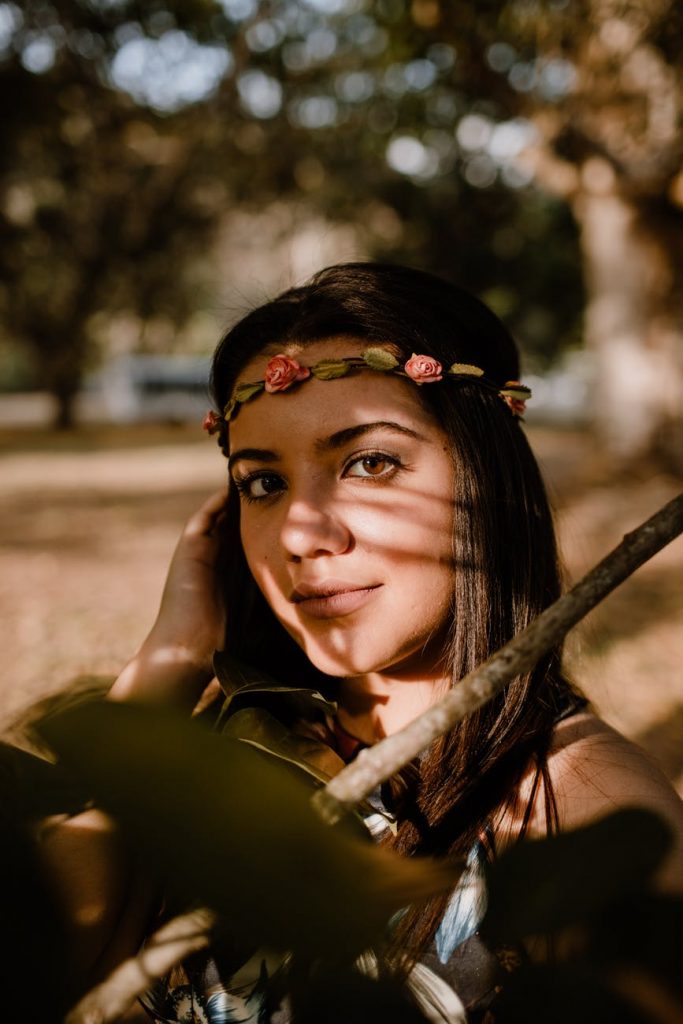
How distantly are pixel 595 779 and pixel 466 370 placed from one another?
722mm

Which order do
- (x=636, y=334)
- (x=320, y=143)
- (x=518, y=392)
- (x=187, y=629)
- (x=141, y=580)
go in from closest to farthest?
(x=518, y=392) → (x=187, y=629) → (x=141, y=580) → (x=636, y=334) → (x=320, y=143)

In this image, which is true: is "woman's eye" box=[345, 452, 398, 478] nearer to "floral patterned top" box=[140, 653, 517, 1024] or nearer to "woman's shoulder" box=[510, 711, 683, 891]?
"floral patterned top" box=[140, 653, 517, 1024]

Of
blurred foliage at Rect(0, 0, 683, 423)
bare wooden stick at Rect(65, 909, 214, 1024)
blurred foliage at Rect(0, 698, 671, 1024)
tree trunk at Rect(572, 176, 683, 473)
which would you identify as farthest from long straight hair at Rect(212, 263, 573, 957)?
tree trunk at Rect(572, 176, 683, 473)

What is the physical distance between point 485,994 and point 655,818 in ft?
2.69

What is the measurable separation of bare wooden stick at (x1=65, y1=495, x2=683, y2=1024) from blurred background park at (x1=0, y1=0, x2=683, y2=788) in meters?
1.37

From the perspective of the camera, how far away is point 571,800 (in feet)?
3.81

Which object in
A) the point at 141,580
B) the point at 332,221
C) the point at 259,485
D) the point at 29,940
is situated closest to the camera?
the point at 29,940

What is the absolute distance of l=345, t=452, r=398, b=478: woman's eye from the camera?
126 cm

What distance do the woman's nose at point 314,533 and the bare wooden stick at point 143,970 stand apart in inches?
26.3

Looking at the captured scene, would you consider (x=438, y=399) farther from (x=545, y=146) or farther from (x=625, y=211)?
(x=625, y=211)

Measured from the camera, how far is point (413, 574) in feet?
4.04

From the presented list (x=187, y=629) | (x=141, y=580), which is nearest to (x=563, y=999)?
(x=187, y=629)

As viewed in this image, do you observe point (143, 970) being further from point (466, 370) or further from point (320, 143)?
point (320, 143)

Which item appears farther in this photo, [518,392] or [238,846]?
[518,392]
